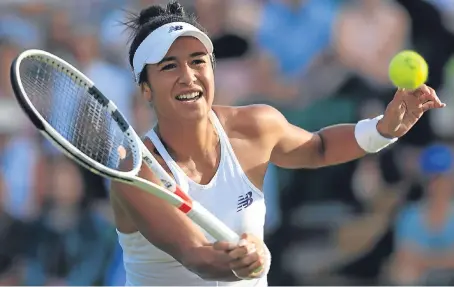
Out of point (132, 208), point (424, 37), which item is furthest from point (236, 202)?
point (424, 37)

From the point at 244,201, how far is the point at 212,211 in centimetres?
15

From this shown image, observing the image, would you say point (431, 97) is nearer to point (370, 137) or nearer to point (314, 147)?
point (370, 137)

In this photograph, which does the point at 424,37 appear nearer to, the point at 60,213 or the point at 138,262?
the point at 60,213

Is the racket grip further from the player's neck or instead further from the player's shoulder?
the player's shoulder

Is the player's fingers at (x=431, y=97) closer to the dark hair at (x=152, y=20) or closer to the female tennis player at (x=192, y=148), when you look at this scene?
the female tennis player at (x=192, y=148)

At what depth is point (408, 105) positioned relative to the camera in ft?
11.6

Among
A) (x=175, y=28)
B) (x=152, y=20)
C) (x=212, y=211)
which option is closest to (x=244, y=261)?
(x=212, y=211)

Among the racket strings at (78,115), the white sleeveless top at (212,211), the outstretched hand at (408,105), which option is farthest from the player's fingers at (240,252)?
the outstretched hand at (408,105)

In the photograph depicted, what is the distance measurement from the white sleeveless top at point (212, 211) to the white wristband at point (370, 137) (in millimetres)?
538

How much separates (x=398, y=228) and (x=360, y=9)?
1.40m

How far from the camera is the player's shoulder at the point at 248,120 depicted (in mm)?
3578

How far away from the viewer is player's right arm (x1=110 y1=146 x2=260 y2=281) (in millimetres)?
2922

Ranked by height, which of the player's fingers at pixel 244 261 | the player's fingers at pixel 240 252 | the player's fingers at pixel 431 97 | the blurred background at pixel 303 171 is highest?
the player's fingers at pixel 431 97

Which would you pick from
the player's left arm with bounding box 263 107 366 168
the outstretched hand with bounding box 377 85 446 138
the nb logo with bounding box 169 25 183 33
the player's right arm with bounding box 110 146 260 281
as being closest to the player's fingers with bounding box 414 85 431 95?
the outstretched hand with bounding box 377 85 446 138
